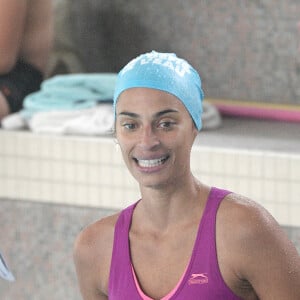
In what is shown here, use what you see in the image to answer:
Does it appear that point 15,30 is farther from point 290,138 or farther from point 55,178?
Answer: point 290,138

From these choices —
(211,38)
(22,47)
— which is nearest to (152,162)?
(22,47)

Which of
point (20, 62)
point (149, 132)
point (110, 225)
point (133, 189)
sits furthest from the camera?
point (20, 62)

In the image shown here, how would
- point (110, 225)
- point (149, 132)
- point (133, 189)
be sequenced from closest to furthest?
point (149, 132) < point (110, 225) < point (133, 189)

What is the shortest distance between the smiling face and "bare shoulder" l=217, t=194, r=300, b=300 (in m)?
0.17

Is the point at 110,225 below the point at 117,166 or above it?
above

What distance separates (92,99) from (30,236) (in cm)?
64

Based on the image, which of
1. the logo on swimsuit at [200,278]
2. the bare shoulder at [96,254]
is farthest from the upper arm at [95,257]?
the logo on swimsuit at [200,278]

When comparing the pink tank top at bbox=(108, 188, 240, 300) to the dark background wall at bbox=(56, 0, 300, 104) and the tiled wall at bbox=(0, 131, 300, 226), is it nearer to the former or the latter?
the tiled wall at bbox=(0, 131, 300, 226)

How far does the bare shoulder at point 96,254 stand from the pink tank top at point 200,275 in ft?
0.24

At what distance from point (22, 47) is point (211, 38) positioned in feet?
2.99

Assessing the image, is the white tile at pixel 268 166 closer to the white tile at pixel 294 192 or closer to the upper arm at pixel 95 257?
the white tile at pixel 294 192

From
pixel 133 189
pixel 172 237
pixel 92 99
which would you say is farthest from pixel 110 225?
Answer: pixel 92 99

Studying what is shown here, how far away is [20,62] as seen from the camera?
4.95 meters

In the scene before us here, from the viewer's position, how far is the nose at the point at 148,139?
241 centimetres
